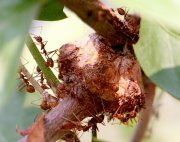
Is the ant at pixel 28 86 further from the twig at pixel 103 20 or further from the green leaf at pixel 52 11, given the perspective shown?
the twig at pixel 103 20

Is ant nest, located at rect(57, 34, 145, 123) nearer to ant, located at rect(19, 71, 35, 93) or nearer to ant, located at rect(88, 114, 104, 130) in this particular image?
ant, located at rect(88, 114, 104, 130)

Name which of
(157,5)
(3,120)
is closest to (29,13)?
(157,5)

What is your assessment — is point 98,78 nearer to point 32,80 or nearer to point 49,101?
point 49,101

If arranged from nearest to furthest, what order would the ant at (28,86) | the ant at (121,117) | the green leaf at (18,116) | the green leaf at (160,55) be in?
the green leaf at (160,55), the ant at (121,117), the green leaf at (18,116), the ant at (28,86)

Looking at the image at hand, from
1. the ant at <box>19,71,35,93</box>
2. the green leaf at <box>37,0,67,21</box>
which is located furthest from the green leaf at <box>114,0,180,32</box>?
the ant at <box>19,71,35,93</box>

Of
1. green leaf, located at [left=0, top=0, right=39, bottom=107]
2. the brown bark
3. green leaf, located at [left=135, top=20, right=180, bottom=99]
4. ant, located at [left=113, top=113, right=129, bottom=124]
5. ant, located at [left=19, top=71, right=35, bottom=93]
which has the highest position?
green leaf, located at [left=0, top=0, right=39, bottom=107]

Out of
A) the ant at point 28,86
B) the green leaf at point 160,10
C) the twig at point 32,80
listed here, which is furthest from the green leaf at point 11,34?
the ant at point 28,86
